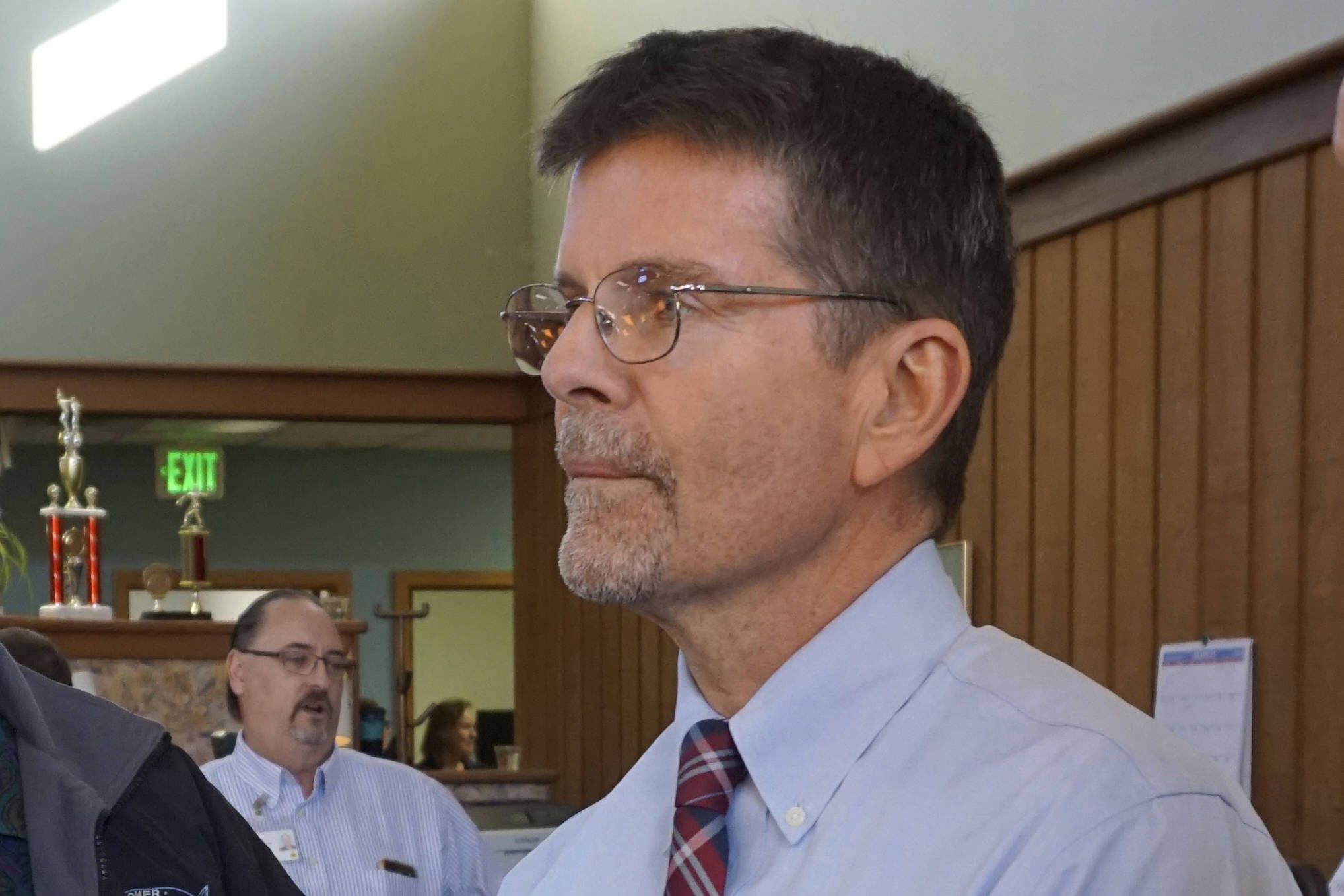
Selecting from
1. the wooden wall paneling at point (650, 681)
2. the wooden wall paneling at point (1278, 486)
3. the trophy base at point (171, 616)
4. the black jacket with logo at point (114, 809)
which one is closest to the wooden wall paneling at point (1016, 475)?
the wooden wall paneling at point (1278, 486)

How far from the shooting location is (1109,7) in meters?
3.79

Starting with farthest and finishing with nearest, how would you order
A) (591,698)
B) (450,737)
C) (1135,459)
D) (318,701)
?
(450,737)
(591,698)
(318,701)
(1135,459)

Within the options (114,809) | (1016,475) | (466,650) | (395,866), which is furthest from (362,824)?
(466,650)

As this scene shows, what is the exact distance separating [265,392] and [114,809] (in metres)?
5.94

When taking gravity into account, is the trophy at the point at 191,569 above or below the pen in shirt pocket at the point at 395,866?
above

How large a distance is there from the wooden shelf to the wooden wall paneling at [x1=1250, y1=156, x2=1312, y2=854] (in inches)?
130

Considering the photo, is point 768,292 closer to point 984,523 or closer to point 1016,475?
point 1016,475

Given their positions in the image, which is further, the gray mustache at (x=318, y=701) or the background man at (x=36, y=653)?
the gray mustache at (x=318, y=701)

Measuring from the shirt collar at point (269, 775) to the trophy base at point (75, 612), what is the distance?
176 cm

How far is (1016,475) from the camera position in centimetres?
414

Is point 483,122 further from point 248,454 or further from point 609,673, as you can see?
point 248,454

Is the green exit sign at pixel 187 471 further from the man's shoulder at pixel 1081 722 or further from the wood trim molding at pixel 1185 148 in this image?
the man's shoulder at pixel 1081 722

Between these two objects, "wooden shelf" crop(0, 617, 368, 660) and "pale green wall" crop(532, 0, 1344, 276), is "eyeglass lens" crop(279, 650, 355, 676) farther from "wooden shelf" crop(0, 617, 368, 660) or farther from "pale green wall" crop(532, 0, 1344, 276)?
"pale green wall" crop(532, 0, 1344, 276)

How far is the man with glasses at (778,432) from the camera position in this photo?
3.43 feet
